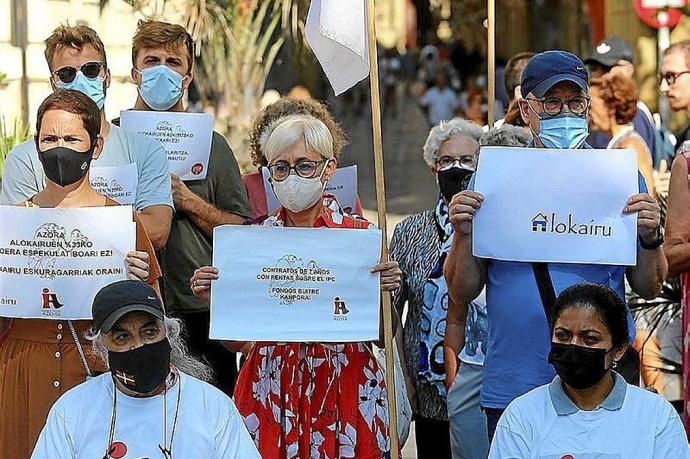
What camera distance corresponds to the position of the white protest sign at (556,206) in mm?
5105

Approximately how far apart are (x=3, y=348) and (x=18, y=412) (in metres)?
0.23

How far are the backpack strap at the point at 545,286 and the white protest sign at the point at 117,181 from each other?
157 centimetres

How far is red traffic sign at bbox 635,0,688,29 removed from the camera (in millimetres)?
14289

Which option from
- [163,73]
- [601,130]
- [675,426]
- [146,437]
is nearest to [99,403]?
[146,437]

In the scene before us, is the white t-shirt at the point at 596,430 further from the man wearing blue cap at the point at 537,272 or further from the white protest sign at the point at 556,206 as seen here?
the white protest sign at the point at 556,206

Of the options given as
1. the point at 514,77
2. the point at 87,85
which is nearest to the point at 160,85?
the point at 87,85

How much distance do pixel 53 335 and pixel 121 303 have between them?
709mm

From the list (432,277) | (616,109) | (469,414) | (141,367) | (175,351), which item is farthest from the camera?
(616,109)

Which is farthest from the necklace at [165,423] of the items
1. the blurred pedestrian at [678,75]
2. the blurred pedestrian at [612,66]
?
the blurred pedestrian at [612,66]

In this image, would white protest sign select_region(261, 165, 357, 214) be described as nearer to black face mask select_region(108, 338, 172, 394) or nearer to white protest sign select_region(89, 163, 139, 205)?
white protest sign select_region(89, 163, 139, 205)

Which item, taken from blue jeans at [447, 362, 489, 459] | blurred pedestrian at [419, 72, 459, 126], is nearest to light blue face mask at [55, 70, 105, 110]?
blue jeans at [447, 362, 489, 459]

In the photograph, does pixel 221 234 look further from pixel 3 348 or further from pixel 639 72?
pixel 639 72

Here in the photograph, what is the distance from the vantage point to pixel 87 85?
6020 mm

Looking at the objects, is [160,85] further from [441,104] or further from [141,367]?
[441,104]
